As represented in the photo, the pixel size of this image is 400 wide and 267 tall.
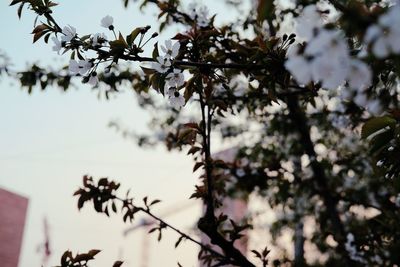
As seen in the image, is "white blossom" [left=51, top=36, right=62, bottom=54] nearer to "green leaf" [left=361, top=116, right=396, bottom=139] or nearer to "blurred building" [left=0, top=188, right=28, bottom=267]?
"green leaf" [left=361, top=116, right=396, bottom=139]

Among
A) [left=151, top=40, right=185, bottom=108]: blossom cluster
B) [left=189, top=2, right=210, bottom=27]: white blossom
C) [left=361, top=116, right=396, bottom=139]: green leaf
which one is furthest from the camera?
[left=189, top=2, right=210, bottom=27]: white blossom

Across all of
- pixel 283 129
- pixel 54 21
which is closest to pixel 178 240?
pixel 54 21

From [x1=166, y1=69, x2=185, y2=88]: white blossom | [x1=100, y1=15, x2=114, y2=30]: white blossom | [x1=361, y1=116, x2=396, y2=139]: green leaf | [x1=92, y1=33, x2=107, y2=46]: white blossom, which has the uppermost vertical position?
[x1=100, y1=15, x2=114, y2=30]: white blossom

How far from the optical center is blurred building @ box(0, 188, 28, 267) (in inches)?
406

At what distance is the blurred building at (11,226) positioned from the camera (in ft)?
33.9

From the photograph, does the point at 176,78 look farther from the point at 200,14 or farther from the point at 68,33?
the point at 200,14

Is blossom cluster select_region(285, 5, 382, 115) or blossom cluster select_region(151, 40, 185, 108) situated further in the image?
blossom cluster select_region(151, 40, 185, 108)

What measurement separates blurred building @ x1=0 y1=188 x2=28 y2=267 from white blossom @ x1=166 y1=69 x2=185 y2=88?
33.1 feet

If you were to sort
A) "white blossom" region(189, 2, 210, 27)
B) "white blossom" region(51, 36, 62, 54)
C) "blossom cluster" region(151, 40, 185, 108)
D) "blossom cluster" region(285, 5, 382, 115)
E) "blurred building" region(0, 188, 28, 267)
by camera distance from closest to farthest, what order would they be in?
"blossom cluster" region(285, 5, 382, 115) → "blossom cluster" region(151, 40, 185, 108) → "white blossom" region(51, 36, 62, 54) → "white blossom" region(189, 2, 210, 27) → "blurred building" region(0, 188, 28, 267)

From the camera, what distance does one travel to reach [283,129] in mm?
5352

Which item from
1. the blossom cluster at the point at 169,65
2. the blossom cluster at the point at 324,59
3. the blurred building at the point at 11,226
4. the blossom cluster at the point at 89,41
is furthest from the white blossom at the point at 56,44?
the blurred building at the point at 11,226

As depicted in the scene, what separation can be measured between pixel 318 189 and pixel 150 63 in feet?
12.1

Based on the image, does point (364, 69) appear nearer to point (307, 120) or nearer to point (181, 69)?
point (181, 69)

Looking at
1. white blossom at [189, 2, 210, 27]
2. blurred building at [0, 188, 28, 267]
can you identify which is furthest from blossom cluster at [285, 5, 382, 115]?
blurred building at [0, 188, 28, 267]
